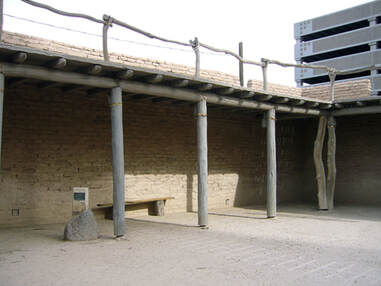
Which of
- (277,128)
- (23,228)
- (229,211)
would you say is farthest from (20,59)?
(277,128)

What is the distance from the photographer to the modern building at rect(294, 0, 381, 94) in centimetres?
4088

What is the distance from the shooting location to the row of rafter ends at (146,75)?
6586mm

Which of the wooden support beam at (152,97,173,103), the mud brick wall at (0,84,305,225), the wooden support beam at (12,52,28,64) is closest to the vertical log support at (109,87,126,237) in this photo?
the wooden support beam at (12,52,28,64)

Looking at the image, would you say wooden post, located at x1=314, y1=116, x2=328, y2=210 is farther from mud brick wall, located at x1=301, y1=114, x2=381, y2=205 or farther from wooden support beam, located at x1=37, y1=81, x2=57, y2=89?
wooden support beam, located at x1=37, y1=81, x2=57, y2=89

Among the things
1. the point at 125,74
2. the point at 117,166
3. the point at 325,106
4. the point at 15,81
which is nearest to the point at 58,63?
the point at 125,74

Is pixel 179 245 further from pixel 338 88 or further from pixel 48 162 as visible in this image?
pixel 338 88

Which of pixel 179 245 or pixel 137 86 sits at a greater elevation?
pixel 137 86

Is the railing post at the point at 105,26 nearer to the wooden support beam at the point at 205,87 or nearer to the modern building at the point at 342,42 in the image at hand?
the wooden support beam at the point at 205,87

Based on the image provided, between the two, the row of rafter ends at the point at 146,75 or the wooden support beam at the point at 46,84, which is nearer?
the row of rafter ends at the point at 146,75

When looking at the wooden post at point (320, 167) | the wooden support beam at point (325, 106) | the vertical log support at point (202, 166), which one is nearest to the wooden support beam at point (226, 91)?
the vertical log support at point (202, 166)

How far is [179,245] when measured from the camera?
7285mm

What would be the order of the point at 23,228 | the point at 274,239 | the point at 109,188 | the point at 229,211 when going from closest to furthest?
the point at 274,239 < the point at 23,228 < the point at 109,188 < the point at 229,211

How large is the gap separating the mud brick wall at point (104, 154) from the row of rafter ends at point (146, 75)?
1132 millimetres

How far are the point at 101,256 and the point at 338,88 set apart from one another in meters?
10.3
